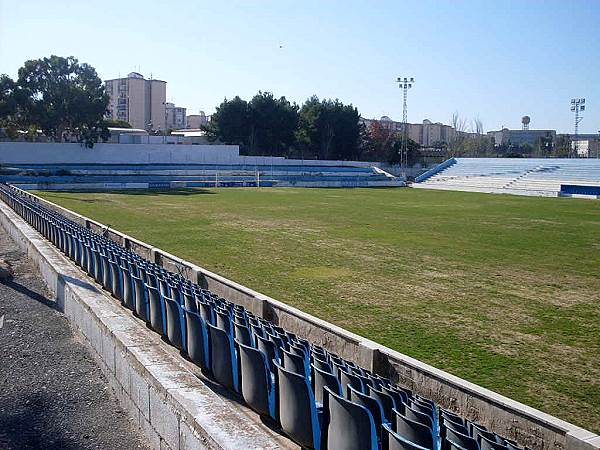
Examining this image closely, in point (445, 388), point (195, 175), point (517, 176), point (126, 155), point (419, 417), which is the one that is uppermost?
point (126, 155)

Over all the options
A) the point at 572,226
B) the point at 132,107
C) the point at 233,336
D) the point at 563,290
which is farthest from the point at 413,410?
the point at 132,107

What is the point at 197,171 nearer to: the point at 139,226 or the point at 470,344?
the point at 139,226

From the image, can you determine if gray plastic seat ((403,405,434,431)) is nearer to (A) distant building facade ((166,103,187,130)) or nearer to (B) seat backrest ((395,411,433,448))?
(B) seat backrest ((395,411,433,448))

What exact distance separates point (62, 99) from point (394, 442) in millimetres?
62679

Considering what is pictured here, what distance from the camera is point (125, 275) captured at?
8.49 m

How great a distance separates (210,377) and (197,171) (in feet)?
187

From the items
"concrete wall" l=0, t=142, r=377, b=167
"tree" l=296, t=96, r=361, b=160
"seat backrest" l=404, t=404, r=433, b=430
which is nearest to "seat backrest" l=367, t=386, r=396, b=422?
"seat backrest" l=404, t=404, r=433, b=430

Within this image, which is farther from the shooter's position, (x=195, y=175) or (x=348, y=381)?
(x=195, y=175)

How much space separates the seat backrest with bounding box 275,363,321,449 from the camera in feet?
14.1

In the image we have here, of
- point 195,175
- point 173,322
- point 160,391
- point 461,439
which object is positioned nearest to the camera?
point 461,439

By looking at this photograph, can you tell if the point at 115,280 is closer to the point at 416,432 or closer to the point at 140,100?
the point at 416,432

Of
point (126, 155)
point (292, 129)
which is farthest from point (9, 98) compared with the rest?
point (292, 129)

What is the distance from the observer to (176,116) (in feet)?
553

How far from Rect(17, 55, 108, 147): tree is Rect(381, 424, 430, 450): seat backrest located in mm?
61052
